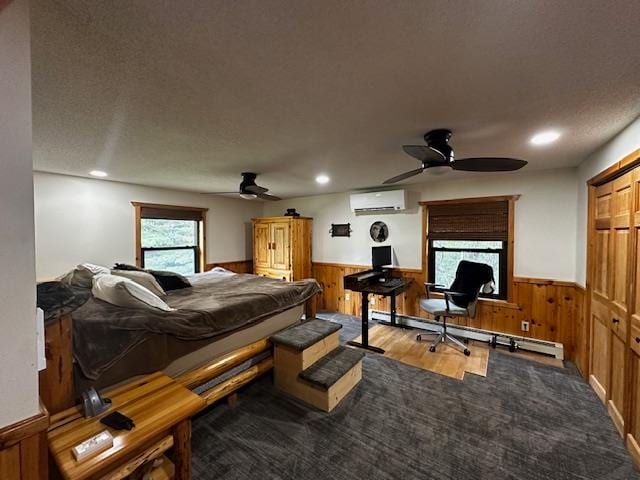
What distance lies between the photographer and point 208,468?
70.8 inches

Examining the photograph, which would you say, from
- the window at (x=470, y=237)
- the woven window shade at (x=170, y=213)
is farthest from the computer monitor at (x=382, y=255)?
the woven window shade at (x=170, y=213)

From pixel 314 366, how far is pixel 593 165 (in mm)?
3451

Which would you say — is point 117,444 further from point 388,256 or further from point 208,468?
point 388,256

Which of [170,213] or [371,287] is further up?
[170,213]

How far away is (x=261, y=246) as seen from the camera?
573 cm

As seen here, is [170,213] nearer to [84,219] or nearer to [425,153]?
[84,219]

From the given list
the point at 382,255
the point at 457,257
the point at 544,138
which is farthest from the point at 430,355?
the point at 544,138

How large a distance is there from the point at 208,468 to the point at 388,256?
3645 mm

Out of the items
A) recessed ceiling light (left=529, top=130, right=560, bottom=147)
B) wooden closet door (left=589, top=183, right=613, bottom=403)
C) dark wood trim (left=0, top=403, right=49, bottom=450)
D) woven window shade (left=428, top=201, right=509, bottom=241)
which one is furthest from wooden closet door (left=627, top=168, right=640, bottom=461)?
dark wood trim (left=0, top=403, right=49, bottom=450)

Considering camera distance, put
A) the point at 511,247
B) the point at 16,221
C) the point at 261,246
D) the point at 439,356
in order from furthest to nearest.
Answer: the point at 261,246 < the point at 511,247 < the point at 439,356 < the point at 16,221

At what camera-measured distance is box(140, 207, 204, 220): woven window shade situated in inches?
178

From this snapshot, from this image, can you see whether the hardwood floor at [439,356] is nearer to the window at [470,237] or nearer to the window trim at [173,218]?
the window at [470,237]

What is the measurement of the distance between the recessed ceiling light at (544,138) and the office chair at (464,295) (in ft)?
5.25

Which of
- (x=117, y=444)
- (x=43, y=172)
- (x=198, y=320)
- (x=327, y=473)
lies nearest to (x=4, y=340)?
(x=117, y=444)
